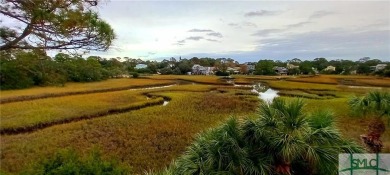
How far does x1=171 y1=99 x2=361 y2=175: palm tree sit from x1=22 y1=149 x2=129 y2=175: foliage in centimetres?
122

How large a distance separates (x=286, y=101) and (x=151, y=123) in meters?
11.0

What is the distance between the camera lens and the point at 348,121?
1622 cm

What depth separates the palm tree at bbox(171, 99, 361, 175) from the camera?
5199mm

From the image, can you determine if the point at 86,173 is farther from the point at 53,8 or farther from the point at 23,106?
the point at 23,106

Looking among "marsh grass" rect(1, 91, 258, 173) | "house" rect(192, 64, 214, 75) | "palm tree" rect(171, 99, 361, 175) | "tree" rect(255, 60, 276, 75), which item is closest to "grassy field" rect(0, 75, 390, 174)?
"marsh grass" rect(1, 91, 258, 173)

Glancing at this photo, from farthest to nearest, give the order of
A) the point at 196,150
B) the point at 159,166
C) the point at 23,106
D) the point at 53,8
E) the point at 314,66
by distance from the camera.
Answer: the point at 314,66
the point at 23,106
the point at 159,166
the point at 196,150
the point at 53,8

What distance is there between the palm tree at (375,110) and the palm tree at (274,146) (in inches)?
146

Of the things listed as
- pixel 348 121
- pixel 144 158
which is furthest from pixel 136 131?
pixel 348 121

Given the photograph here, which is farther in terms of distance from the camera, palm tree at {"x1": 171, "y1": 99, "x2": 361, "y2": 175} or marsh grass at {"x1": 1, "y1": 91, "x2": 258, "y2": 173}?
marsh grass at {"x1": 1, "y1": 91, "x2": 258, "y2": 173}

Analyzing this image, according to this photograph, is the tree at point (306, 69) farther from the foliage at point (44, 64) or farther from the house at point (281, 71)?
the foliage at point (44, 64)

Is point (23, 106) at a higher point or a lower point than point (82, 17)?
lower

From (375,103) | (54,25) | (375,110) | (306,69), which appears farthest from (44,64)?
(306,69)

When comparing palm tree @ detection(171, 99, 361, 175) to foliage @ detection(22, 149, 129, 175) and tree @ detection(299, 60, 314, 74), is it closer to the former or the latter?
foliage @ detection(22, 149, 129, 175)

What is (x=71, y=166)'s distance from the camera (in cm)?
484
